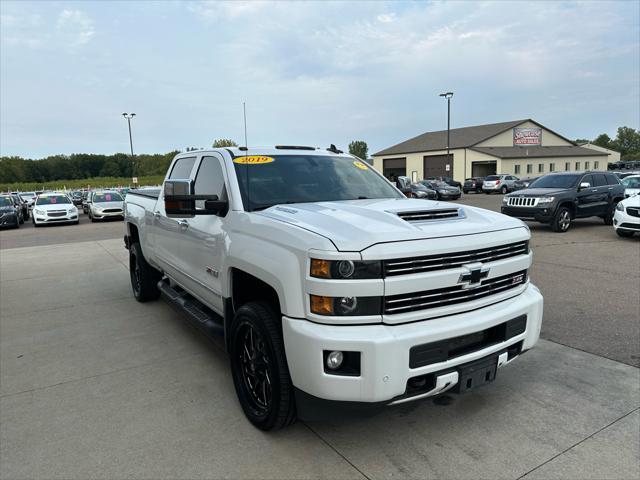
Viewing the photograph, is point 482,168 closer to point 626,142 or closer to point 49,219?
point 49,219

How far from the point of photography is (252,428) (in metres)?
3.17

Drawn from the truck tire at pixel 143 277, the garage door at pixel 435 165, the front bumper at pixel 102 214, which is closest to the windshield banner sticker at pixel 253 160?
the truck tire at pixel 143 277

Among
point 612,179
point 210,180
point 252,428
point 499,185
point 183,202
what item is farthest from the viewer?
point 499,185

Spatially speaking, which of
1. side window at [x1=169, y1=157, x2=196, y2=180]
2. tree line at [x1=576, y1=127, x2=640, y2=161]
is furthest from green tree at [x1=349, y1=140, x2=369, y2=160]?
side window at [x1=169, y1=157, x2=196, y2=180]

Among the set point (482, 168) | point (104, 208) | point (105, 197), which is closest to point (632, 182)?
point (104, 208)

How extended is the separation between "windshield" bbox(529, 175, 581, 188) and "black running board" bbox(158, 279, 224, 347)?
40.8ft

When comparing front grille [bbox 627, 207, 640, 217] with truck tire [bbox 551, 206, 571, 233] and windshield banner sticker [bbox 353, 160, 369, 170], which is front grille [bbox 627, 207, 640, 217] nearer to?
truck tire [bbox 551, 206, 571, 233]

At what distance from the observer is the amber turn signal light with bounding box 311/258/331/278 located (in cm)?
247

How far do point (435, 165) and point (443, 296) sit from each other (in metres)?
59.7

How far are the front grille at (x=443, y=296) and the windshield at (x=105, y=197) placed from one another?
23176 millimetres

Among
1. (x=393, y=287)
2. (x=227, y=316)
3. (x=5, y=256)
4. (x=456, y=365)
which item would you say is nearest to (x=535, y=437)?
(x=456, y=365)

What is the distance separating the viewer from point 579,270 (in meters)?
7.94

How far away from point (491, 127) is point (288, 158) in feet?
211

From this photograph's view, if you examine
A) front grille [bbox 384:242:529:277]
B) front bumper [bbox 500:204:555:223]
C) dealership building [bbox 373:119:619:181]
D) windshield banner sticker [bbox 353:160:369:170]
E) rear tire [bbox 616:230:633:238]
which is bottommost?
rear tire [bbox 616:230:633:238]
